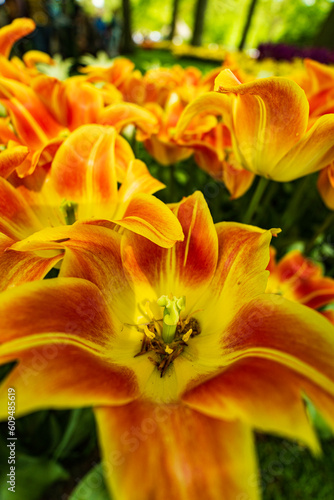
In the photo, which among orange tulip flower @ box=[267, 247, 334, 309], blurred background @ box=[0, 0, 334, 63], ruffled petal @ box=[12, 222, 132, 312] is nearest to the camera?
ruffled petal @ box=[12, 222, 132, 312]

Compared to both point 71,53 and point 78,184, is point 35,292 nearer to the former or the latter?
point 78,184

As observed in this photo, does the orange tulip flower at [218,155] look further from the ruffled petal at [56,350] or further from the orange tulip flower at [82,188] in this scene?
the ruffled petal at [56,350]

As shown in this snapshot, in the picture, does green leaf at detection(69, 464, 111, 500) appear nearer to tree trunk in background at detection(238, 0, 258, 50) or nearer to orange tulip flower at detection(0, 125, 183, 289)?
orange tulip flower at detection(0, 125, 183, 289)

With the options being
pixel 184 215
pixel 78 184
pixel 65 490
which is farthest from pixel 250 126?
pixel 65 490

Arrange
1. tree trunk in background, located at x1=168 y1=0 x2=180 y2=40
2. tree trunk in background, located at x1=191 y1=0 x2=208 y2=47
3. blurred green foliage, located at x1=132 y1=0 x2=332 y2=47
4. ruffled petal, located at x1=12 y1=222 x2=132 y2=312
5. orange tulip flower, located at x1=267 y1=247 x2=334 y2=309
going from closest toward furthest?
ruffled petal, located at x1=12 y1=222 x2=132 y2=312 < orange tulip flower, located at x1=267 y1=247 x2=334 y2=309 < tree trunk in background, located at x1=191 y1=0 x2=208 y2=47 < tree trunk in background, located at x1=168 y1=0 x2=180 y2=40 < blurred green foliage, located at x1=132 y1=0 x2=332 y2=47

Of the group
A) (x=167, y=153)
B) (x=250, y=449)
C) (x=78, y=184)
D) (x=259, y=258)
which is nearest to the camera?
(x=250, y=449)

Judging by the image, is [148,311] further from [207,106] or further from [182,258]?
[207,106]

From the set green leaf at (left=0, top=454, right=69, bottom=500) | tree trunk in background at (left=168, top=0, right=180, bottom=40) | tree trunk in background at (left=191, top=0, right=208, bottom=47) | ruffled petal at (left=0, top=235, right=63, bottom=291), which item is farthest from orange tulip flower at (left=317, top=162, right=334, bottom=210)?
tree trunk in background at (left=168, top=0, right=180, bottom=40)
